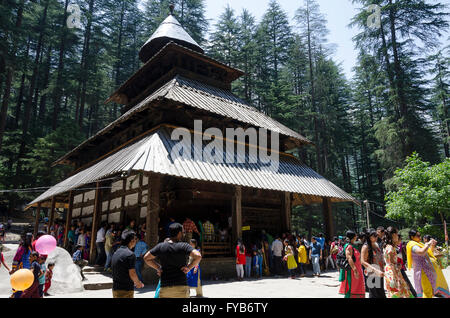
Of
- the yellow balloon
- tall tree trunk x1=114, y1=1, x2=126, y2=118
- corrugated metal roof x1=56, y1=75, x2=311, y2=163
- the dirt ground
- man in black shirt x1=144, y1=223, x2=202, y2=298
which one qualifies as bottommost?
the dirt ground

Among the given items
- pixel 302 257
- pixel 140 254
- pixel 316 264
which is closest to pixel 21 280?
pixel 140 254

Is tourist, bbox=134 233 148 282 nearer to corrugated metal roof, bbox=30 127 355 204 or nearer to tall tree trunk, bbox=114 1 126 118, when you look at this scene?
corrugated metal roof, bbox=30 127 355 204

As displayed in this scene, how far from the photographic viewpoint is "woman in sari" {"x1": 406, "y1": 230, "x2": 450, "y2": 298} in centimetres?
560

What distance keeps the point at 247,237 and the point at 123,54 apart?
30755 millimetres

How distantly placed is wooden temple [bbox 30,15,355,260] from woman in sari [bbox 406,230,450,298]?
574cm

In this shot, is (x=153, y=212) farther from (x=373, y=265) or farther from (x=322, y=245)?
(x=322, y=245)

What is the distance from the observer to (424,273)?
566 cm

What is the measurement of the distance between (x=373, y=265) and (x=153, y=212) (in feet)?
21.2

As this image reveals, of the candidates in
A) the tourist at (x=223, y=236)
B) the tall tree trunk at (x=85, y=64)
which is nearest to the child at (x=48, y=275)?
the tourist at (x=223, y=236)

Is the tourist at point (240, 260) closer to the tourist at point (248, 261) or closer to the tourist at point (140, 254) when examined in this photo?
the tourist at point (248, 261)

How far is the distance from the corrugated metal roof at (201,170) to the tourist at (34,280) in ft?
10.6

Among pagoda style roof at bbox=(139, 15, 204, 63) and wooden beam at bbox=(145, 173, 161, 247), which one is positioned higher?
pagoda style roof at bbox=(139, 15, 204, 63)

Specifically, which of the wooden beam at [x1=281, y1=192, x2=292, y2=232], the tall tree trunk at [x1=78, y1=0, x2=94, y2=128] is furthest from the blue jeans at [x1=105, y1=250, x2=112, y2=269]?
the tall tree trunk at [x1=78, y1=0, x2=94, y2=128]
